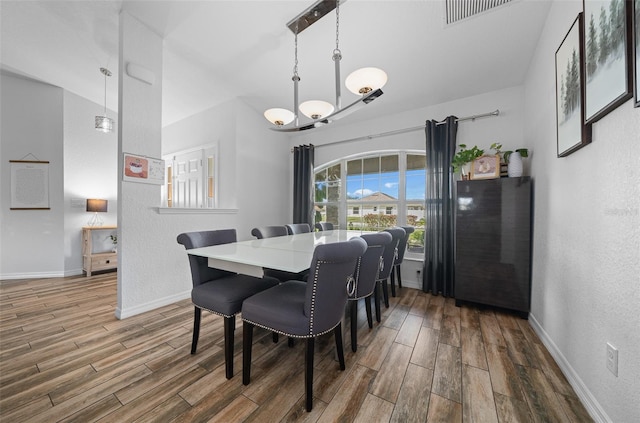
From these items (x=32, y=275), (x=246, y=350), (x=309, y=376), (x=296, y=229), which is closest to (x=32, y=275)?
(x=32, y=275)

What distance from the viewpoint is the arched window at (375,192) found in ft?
11.5

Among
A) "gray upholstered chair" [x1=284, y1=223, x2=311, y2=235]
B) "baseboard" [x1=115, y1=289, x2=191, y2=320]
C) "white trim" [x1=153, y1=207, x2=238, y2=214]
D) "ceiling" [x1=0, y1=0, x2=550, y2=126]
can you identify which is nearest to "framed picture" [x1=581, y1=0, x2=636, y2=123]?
"ceiling" [x1=0, y1=0, x2=550, y2=126]

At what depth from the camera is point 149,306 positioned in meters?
2.50

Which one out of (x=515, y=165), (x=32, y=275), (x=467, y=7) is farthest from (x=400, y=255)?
(x=32, y=275)

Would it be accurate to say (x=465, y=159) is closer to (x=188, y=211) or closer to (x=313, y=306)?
(x=313, y=306)

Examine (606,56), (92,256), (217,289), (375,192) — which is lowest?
(92,256)

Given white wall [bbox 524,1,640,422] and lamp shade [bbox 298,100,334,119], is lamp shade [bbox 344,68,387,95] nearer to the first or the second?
lamp shade [bbox 298,100,334,119]

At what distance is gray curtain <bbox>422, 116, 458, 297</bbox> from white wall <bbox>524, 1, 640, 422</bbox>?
0.93 m

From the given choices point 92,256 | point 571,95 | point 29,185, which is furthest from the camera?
point 92,256

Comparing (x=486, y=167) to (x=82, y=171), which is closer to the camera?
(x=486, y=167)

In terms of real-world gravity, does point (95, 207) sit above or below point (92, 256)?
above

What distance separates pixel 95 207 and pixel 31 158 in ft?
3.71

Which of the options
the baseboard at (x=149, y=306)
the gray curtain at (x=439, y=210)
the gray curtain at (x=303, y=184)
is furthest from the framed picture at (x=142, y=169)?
the gray curtain at (x=439, y=210)

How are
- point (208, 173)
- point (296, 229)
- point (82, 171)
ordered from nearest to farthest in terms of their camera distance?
point (296, 229) < point (82, 171) < point (208, 173)
